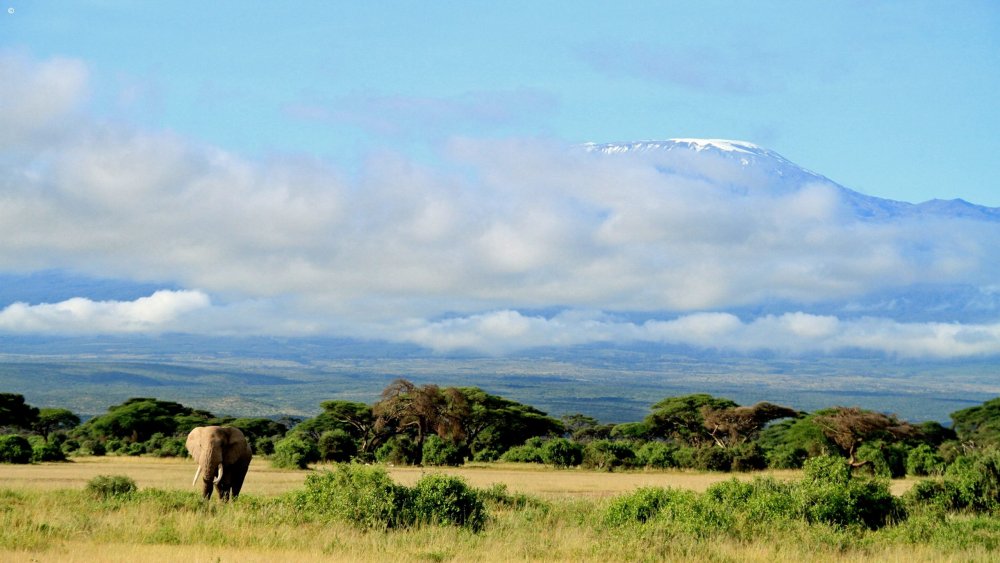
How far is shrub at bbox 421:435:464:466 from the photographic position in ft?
163

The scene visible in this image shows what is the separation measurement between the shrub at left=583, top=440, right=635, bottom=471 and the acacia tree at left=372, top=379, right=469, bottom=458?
6.80m

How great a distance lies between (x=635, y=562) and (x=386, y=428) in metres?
38.8

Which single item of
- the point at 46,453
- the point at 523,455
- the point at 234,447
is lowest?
the point at 523,455

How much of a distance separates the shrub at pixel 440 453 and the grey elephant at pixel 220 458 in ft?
81.5

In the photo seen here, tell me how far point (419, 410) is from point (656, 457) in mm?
11628

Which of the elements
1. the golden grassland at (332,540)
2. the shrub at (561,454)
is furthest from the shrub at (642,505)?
the shrub at (561,454)

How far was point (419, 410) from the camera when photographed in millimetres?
49469

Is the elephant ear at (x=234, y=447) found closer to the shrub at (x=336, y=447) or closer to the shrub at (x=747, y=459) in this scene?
the shrub at (x=336, y=447)

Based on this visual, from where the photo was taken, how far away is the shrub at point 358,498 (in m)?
18.8

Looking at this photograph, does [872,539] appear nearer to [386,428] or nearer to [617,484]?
[617,484]

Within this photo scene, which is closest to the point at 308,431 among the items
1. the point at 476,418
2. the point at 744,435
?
the point at 476,418

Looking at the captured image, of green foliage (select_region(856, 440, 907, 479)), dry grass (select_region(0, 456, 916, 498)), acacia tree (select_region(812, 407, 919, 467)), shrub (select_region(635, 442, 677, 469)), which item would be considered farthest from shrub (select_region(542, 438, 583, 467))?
green foliage (select_region(856, 440, 907, 479))

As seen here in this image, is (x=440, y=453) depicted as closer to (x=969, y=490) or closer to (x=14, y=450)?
(x=14, y=450)

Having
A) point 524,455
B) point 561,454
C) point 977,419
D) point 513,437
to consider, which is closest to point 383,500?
point 561,454
